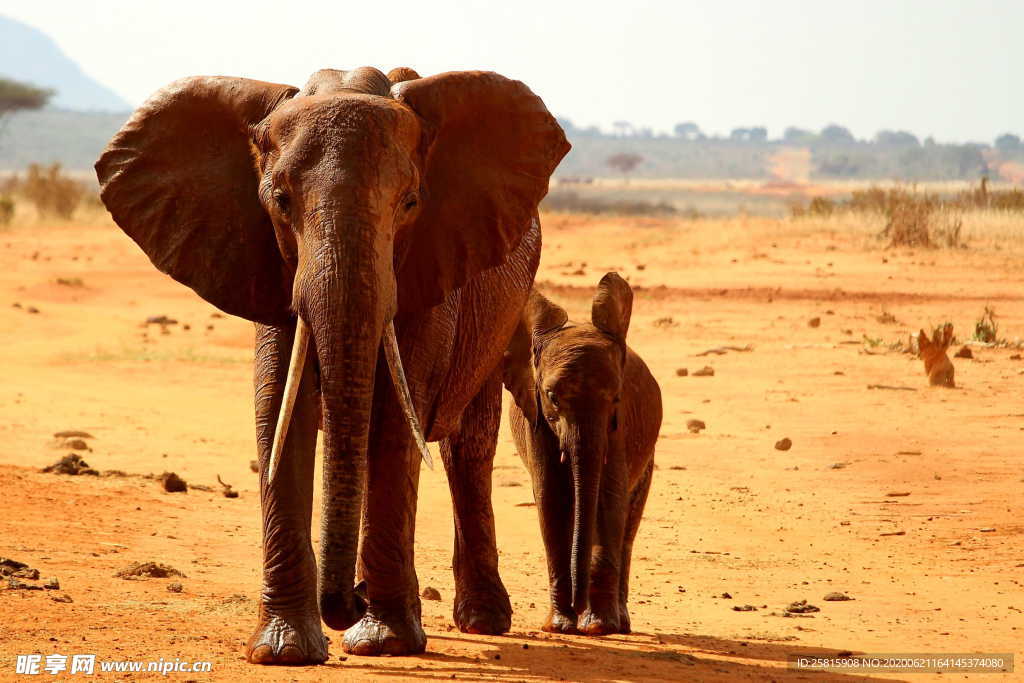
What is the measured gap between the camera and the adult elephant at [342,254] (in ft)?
17.1

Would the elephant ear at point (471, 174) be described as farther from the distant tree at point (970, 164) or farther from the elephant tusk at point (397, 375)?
the distant tree at point (970, 164)

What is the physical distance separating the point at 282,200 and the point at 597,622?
2.53 m

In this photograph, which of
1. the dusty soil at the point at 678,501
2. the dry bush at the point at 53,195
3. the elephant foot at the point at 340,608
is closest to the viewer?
the elephant foot at the point at 340,608

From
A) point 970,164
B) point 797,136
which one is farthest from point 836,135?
point 970,164

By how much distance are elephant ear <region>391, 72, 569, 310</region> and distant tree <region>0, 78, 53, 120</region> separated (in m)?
67.3

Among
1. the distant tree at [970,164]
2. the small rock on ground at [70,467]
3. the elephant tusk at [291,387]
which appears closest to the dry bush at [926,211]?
the small rock on ground at [70,467]

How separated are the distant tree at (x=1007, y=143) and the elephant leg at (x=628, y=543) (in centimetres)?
13655

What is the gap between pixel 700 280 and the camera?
27.4 metres

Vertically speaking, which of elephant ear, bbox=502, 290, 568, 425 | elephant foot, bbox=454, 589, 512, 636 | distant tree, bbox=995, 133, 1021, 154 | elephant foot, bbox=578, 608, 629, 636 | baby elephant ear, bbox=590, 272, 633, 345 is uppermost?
baby elephant ear, bbox=590, 272, 633, 345

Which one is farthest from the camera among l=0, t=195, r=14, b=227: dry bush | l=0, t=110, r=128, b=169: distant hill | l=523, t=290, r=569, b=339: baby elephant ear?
l=0, t=110, r=128, b=169: distant hill

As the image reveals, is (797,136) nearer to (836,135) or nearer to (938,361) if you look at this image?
(836,135)

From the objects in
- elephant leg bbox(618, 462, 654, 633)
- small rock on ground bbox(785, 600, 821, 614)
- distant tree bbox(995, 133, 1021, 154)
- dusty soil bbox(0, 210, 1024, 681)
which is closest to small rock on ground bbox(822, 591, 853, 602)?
dusty soil bbox(0, 210, 1024, 681)

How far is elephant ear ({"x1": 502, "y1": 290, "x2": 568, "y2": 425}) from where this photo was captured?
7656mm

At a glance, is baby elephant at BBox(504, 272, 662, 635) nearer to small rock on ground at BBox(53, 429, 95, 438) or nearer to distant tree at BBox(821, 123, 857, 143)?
small rock on ground at BBox(53, 429, 95, 438)
